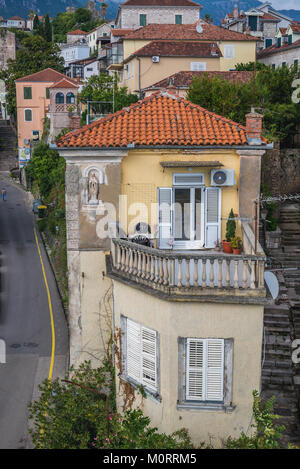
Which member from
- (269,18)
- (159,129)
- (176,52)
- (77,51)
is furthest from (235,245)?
(77,51)

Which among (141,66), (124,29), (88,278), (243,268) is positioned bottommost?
(88,278)

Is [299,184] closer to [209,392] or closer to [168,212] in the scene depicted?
[168,212]

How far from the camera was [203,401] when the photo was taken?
1304cm

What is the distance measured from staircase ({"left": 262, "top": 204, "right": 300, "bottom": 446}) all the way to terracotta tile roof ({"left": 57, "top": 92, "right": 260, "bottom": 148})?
4.80m

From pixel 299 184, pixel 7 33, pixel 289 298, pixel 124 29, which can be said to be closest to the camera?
pixel 289 298

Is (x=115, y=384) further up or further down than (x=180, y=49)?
further down

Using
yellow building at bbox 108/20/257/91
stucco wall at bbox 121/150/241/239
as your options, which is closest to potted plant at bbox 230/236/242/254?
stucco wall at bbox 121/150/241/239

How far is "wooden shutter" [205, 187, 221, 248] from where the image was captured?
1683cm

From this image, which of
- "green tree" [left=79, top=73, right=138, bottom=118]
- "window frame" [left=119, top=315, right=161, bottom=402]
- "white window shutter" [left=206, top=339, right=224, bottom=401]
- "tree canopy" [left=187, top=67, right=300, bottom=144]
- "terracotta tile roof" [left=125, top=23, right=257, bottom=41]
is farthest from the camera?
"terracotta tile roof" [left=125, top=23, right=257, bottom=41]

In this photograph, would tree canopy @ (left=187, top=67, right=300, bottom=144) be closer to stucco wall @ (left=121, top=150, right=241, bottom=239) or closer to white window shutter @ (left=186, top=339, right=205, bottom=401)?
stucco wall @ (left=121, top=150, right=241, bottom=239)

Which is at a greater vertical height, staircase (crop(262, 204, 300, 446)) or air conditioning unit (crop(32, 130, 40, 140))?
air conditioning unit (crop(32, 130, 40, 140))

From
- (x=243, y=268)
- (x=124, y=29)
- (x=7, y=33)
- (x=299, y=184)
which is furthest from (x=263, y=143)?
(x=7, y=33)

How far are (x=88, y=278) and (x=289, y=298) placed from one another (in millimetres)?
8689
